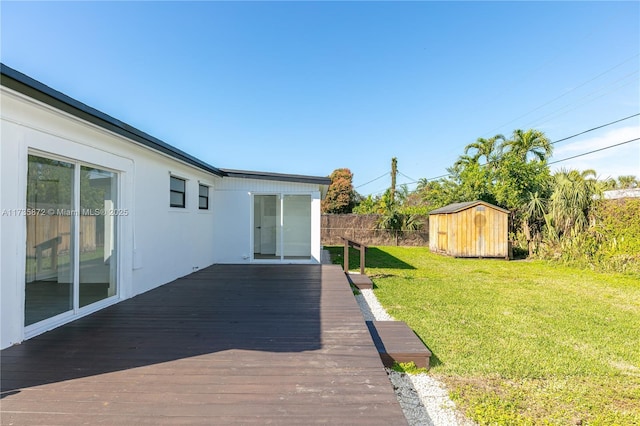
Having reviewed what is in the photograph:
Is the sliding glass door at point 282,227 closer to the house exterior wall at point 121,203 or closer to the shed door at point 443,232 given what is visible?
the house exterior wall at point 121,203

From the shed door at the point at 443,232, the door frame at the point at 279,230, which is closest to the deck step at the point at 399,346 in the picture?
the door frame at the point at 279,230

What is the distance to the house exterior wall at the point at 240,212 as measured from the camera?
834 centimetres

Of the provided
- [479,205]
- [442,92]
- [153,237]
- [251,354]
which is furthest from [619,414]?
[442,92]

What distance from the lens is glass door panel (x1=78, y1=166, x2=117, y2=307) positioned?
3.96 metres

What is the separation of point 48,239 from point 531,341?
585 centimetres

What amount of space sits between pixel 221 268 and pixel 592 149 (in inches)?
668

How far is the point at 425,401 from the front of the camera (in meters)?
2.58

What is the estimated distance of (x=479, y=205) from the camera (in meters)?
12.3

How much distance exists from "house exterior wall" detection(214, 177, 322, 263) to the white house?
1.87ft

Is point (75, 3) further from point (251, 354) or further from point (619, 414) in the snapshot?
point (619, 414)

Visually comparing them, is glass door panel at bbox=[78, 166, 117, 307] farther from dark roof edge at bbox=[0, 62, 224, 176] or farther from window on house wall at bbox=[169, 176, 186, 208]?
window on house wall at bbox=[169, 176, 186, 208]

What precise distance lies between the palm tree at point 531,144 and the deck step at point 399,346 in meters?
18.5

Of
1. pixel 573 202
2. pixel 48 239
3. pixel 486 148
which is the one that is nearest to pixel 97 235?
pixel 48 239

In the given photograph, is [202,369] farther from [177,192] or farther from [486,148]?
[486,148]
